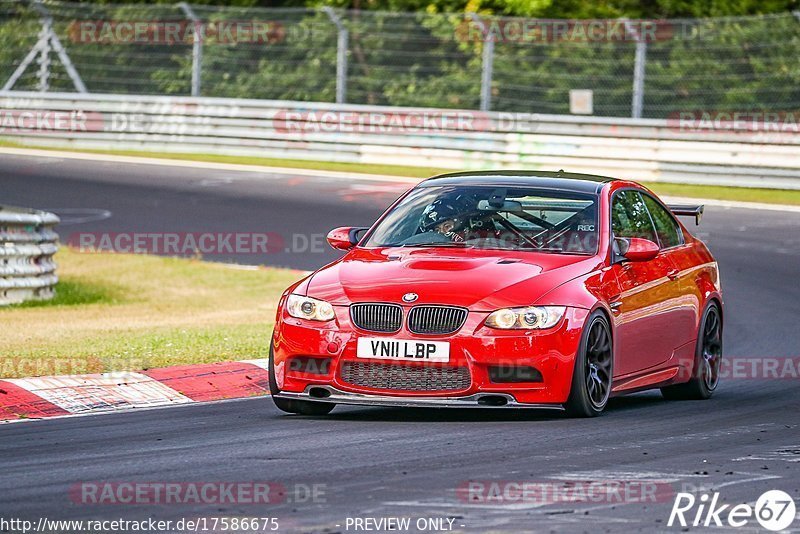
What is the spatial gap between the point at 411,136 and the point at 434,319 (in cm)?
2055

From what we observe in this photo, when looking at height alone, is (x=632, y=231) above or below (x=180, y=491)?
above

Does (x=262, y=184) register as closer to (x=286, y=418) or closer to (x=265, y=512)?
(x=286, y=418)

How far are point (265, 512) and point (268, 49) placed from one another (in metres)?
26.0

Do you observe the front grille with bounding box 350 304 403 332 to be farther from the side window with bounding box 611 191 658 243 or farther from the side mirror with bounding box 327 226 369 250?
the side window with bounding box 611 191 658 243

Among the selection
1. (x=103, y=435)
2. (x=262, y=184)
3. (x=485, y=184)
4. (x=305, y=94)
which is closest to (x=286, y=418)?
(x=103, y=435)

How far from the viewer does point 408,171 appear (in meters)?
29.0

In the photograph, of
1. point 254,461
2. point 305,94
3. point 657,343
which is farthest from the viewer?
point 305,94

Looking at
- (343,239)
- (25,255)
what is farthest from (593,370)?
(25,255)

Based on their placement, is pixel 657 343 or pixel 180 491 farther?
pixel 657 343

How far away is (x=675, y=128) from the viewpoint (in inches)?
1053

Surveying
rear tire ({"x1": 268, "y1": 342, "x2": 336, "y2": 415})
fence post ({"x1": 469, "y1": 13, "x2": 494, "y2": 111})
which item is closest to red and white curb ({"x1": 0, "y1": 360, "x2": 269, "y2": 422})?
rear tire ({"x1": 268, "y1": 342, "x2": 336, "y2": 415})

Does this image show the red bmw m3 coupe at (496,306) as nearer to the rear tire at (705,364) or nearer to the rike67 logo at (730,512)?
the rear tire at (705,364)

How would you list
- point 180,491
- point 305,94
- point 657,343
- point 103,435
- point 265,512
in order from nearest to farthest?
point 265,512, point 180,491, point 103,435, point 657,343, point 305,94

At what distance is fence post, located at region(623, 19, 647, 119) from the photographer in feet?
89.1
